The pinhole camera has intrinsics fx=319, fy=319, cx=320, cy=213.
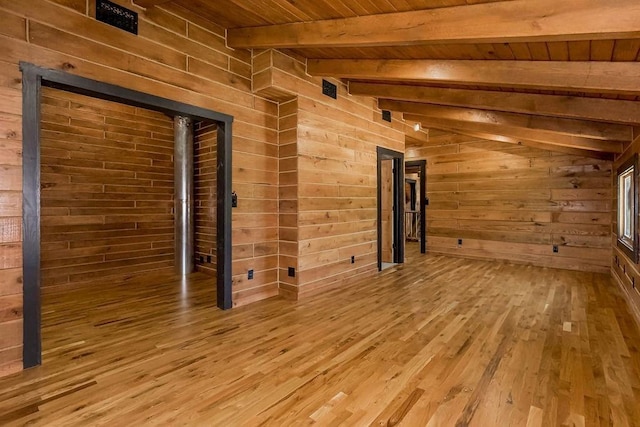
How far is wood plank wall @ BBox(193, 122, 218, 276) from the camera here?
504 cm

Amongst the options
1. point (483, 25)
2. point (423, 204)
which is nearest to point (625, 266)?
point (423, 204)

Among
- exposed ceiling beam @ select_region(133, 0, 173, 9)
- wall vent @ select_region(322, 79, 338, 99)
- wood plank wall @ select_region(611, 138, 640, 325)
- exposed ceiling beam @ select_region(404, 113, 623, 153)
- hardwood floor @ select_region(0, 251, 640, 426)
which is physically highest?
exposed ceiling beam @ select_region(133, 0, 173, 9)

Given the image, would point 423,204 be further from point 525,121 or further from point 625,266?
point 625,266

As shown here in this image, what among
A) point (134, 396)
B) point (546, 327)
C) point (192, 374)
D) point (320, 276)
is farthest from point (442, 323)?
point (134, 396)

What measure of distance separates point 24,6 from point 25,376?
8.05 feet

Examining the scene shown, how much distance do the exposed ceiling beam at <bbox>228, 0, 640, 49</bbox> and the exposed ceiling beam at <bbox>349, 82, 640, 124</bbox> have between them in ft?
4.82

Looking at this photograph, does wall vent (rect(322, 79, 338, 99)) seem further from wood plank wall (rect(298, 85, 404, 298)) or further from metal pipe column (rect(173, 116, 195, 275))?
metal pipe column (rect(173, 116, 195, 275))

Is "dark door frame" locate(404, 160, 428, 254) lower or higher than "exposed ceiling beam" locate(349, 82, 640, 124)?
lower

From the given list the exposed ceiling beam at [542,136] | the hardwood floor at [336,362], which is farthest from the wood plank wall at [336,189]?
the exposed ceiling beam at [542,136]

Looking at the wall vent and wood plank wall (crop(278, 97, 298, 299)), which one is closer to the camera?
wood plank wall (crop(278, 97, 298, 299))

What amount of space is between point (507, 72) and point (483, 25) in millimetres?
784

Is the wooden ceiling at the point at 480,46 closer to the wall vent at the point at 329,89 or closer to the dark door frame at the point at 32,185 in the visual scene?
the wall vent at the point at 329,89

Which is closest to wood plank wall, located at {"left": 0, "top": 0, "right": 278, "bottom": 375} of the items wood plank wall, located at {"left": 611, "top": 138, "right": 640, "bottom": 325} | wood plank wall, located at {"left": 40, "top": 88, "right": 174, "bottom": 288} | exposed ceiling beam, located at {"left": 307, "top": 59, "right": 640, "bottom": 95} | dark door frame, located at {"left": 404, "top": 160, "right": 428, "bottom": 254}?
exposed ceiling beam, located at {"left": 307, "top": 59, "right": 640, "bottom": 95}

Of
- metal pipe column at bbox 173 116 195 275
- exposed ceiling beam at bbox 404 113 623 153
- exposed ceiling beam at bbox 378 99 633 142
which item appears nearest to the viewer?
exposed ceiling beam at bbox 378 99 633 142
